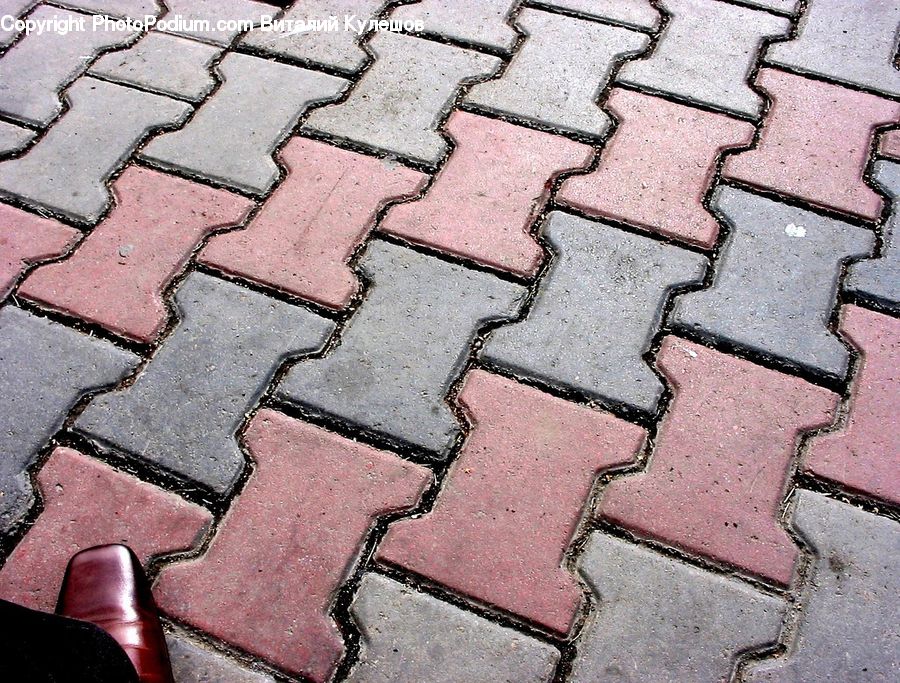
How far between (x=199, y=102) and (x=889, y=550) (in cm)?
171

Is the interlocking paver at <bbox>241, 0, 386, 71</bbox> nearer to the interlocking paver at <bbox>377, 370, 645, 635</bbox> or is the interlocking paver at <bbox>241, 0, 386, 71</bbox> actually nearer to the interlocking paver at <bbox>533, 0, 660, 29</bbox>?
the interlocking paver at <bbox>533, 0, 660, 29</bbox>

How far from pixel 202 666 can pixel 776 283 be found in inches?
50.1

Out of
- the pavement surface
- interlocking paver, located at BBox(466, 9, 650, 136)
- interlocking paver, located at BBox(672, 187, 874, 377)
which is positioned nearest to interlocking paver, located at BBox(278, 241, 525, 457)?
the pavement surface

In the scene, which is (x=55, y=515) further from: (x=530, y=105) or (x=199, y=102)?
(x=530, y=105)

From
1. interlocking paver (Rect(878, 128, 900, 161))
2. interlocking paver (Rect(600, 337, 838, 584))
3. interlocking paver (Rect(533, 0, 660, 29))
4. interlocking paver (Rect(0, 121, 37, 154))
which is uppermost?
interlocking paver (Rect(533, 0, 660, 29))

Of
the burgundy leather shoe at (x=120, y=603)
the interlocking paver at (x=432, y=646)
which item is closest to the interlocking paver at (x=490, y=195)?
the interlocking paver at (x=432, y=646)

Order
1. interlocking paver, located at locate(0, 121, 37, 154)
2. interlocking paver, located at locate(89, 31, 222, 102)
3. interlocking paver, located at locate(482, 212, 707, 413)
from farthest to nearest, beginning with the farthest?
interlocking paver, located at locate(89, 31, 222, 102) → interlocking paver, located at locate(0, 121, 37, 154) → interlocking paver, located at locate(482, 212, 707, 413)

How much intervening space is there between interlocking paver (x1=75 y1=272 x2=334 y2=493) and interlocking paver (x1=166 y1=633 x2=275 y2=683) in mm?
260

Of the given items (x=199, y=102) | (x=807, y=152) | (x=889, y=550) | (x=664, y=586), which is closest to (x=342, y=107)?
(x=199, y=102)

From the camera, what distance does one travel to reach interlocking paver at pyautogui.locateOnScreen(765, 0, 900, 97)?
231 cm

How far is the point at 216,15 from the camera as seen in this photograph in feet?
7.98

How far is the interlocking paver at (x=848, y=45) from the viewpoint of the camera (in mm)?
2307

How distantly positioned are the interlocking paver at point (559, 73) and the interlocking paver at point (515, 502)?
76 centimetres

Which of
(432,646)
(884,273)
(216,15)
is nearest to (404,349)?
(432,646)
